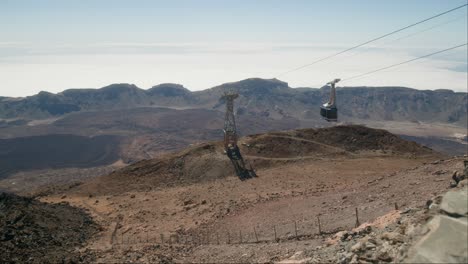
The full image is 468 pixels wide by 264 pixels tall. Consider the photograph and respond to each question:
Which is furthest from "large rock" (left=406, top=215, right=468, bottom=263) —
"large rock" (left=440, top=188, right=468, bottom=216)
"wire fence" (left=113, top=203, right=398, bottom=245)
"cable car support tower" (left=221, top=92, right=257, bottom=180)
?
"cable car support tower" (left=221, top=92, right=257, bottom=180)

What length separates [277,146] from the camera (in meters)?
50.7

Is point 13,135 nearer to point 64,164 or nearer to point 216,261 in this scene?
point 64,164

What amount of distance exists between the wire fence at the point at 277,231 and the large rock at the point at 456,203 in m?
8.49

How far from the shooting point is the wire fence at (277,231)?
76.8ft

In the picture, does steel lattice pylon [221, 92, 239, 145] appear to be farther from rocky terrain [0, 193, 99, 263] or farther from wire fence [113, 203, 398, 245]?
wire fence [113, 203, 398, 245]

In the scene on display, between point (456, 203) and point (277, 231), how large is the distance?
1364 centimetres

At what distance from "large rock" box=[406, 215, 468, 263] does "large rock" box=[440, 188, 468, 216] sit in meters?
0.46

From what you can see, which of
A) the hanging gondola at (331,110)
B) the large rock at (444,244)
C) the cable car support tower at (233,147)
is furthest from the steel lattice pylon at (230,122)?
the large rock at (444,244)

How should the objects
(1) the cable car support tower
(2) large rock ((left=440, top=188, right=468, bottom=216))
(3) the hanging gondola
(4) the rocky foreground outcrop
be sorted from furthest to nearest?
(1) the cable car support tower, (3) the hanging gondola, (2) large rock ((left=440, top=188, right=468, bottom=216)), (4) the rocky foreground outcrop

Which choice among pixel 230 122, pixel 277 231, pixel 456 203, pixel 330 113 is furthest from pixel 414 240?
pixel 230 122

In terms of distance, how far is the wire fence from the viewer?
23.4m

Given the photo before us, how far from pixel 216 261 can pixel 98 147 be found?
126402 mm

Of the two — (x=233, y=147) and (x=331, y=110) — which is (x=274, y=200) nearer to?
(x=331, y=110)

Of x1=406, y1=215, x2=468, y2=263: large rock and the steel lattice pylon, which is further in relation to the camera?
the steel lattice pylon
